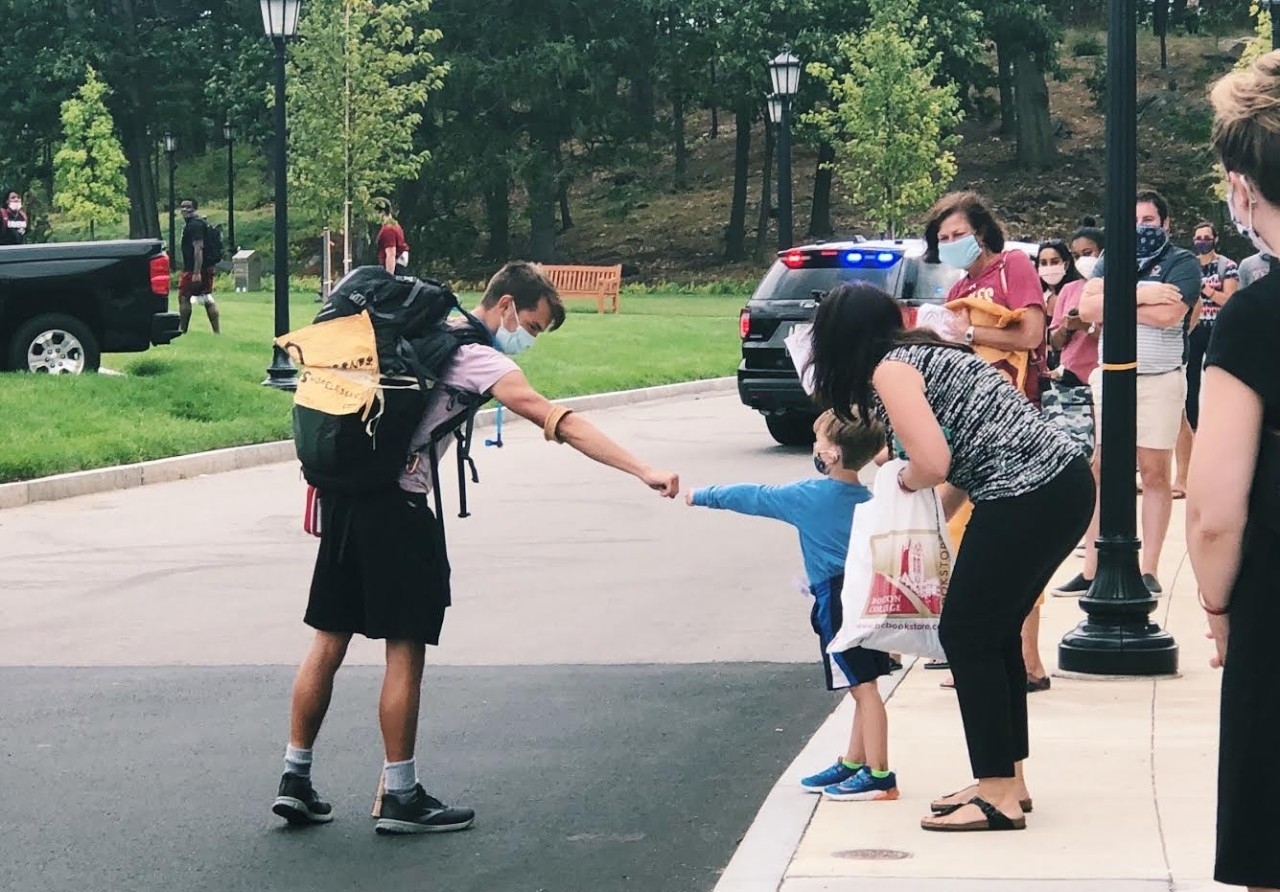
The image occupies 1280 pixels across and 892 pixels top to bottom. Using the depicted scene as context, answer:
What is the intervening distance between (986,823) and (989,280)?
3.00 m

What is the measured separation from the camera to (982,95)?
68375 mm

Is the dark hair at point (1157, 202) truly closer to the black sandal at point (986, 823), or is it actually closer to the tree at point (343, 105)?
the black sandal at point (986, 823)

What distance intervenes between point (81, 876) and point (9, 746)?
1.90 m

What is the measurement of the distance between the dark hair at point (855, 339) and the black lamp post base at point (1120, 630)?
2806 mm

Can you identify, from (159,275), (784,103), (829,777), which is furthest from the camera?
(784,103)

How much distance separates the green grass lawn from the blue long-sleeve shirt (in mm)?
10655

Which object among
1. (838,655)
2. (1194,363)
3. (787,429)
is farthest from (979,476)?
(787,429)

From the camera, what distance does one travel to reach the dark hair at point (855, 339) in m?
5.90

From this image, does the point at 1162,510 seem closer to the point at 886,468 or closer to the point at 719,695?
the point at 719,695

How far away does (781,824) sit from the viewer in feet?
20.3

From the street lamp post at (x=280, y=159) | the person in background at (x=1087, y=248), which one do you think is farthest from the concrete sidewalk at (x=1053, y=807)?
the street lamp post at (x=280, y=159)

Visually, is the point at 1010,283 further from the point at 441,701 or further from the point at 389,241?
the point at 389,241

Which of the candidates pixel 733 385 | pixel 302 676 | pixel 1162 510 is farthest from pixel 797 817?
pixel 733 385

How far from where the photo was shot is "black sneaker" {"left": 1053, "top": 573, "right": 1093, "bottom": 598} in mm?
10742
